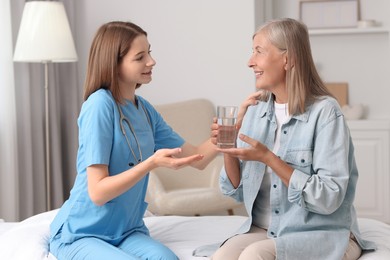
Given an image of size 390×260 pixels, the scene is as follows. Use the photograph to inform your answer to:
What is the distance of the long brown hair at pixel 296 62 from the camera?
2365mm

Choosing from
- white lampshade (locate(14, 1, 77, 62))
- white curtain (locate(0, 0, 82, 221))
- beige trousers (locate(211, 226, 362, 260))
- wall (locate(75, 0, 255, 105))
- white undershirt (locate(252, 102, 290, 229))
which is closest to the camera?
beige trousers (locate(211, 226, 362, 260))

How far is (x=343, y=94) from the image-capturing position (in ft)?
18.2

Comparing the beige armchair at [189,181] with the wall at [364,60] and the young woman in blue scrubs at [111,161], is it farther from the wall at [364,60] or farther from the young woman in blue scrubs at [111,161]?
the young woman in blue scrubs at [111,161]

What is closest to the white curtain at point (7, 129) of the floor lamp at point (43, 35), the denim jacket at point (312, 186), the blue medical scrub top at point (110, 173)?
the floor lamp at point (43, 35)

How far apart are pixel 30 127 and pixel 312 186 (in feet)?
8.74

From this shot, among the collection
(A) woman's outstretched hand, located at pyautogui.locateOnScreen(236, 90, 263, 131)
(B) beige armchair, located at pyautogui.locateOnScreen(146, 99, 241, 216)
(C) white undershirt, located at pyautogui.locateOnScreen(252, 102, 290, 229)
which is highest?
(A) woman's outstretched hand, located at pyautogui.locateOnScreen(236, 90, 263, 131)

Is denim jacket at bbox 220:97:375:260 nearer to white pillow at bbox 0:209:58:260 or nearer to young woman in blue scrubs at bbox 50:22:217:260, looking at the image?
young woman in blue scrubs at bbox 50:22:217:260

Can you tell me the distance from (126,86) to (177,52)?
99.7 inches

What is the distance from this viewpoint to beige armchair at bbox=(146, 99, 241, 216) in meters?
4.34

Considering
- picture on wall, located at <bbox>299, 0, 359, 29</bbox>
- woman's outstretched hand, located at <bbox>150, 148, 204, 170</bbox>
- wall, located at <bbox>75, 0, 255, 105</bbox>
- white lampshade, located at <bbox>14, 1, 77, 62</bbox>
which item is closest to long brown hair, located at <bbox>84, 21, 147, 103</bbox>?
woman's outstretched hand, located at <bbox>150, 148, 204, 170</bbox>

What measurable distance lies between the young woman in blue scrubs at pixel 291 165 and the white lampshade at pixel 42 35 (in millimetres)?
1990

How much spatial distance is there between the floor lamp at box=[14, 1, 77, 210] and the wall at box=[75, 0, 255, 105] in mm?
729

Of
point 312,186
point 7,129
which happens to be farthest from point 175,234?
point 7,129

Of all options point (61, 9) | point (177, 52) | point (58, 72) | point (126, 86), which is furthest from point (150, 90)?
point (126, 86)
